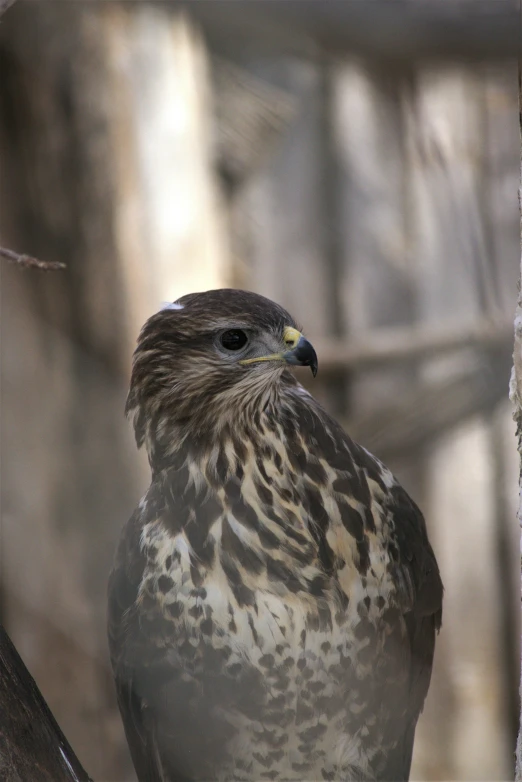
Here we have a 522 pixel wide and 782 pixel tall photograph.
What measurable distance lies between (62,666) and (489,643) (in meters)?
1.95

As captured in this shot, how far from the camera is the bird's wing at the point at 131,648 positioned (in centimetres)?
245

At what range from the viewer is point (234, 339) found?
2438mm

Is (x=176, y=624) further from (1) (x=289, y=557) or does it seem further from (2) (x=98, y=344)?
(2) (x=98, y=344)

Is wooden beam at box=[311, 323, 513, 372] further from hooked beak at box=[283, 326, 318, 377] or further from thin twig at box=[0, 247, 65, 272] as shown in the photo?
thin twig at box=[0, 247, 65, 272]

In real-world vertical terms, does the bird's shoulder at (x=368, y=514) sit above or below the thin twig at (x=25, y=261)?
below

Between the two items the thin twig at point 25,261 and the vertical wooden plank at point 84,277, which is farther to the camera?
the vertical wooden plank at point 84,277

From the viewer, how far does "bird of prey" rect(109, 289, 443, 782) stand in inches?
91.4

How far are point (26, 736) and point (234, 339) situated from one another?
100cm

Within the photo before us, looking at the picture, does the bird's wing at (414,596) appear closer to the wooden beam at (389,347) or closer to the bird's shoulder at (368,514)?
the bird's shoulder at (368,514)

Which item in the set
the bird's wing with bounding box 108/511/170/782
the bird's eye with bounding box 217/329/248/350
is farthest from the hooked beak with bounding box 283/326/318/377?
the bird's wing with bounding box 108/511/170/782

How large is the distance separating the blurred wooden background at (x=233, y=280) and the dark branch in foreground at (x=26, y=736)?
228 cm

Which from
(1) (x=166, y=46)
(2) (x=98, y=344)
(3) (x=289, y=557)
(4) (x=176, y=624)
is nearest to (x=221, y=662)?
(4) (x=176, y=624)

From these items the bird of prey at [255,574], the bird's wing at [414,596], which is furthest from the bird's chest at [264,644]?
the bird's wing at [414,596]

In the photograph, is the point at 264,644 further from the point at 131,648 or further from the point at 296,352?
the point at 296,352
